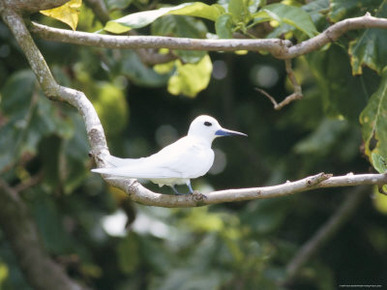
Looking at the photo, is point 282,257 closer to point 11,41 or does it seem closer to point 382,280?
point 382,280

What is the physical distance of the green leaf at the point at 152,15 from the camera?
10.1 feet

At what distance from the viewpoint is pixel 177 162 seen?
277 cm

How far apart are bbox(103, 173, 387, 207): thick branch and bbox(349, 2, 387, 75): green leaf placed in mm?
981

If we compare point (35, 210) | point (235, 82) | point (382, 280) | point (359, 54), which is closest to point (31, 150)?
point (35, 210)

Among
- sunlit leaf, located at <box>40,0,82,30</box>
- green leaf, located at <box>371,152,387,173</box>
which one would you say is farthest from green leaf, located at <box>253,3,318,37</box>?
sunlit leaf, located at <box>40,0,82,30</box>

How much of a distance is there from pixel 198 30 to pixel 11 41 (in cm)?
169

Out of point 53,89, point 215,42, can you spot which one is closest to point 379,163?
point 215,42

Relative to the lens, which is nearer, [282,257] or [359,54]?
[359,54]

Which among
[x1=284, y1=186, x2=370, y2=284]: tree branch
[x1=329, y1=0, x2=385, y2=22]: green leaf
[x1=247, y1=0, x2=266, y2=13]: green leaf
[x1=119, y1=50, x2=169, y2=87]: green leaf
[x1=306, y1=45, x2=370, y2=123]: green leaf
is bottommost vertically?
[x1=284, y1=186, x2=370, y2=284]: tree branch

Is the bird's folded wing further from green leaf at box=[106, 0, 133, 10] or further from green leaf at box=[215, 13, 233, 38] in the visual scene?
green leaf at box=[106, 0, 133, 10]

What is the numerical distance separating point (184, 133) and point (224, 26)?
3.31 m

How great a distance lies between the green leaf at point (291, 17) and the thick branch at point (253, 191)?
85cm

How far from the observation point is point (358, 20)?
2.94m

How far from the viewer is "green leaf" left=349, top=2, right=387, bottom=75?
3354 millimetres
